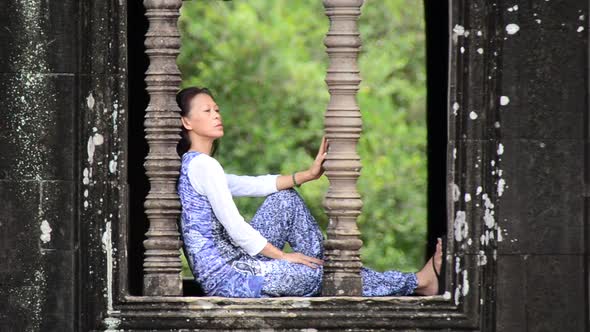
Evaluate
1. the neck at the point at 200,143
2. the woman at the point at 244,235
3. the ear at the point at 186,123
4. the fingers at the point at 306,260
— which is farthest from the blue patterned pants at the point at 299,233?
the ear at the point at 186,123

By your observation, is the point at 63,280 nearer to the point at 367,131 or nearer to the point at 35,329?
the point at 35,329

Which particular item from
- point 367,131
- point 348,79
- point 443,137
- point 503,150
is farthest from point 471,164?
point 367,131

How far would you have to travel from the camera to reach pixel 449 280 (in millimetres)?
10281

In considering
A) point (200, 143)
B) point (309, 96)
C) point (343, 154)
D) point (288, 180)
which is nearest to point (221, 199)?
point (200, 143)

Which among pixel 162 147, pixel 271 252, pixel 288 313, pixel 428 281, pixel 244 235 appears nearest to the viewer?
pixel 288 313

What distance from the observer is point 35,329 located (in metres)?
10.2

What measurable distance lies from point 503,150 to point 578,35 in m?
0.79

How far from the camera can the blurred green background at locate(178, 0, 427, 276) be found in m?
23.5

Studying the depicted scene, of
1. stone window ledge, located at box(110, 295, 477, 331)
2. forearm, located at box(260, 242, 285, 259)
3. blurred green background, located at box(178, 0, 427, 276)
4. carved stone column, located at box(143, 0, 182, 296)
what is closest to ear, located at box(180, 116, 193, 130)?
carved stone column, located at box(143, 0, 182, 296)

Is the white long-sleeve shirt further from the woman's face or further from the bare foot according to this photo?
the bare foot

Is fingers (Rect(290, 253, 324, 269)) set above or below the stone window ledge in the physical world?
above

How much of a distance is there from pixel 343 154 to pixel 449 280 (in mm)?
947

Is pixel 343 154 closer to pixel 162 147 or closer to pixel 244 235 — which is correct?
pixel 244 235

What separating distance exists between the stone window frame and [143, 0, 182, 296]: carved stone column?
15 centimetres
